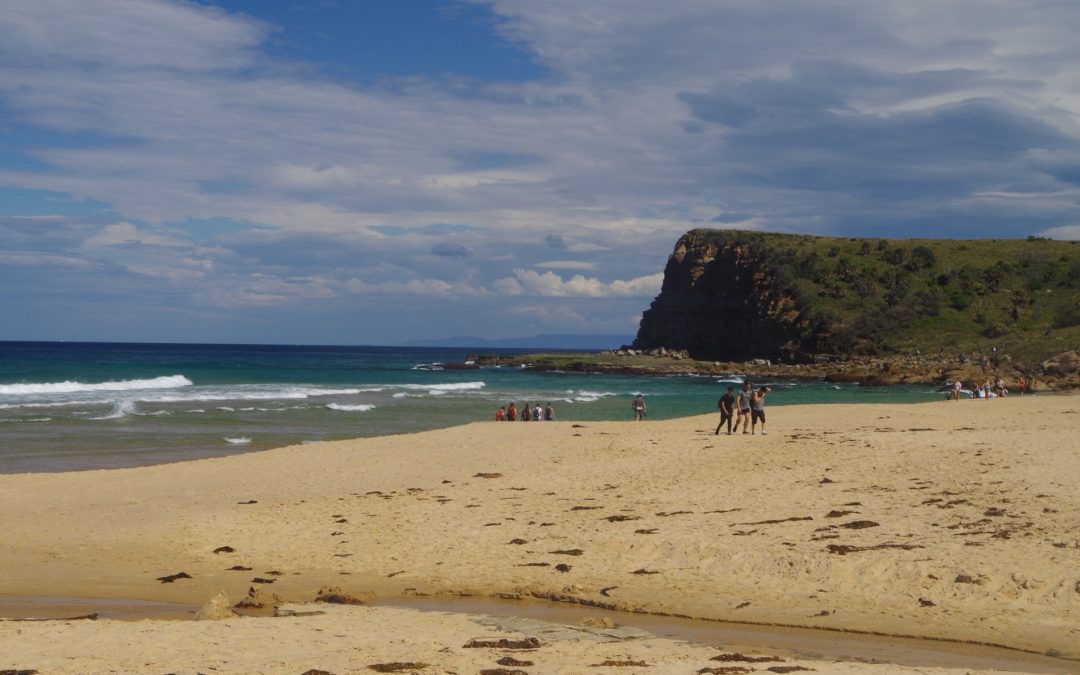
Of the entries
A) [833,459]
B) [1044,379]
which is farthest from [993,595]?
[1044,379]

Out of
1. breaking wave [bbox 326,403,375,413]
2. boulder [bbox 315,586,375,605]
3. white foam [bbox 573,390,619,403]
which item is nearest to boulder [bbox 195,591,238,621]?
boulder [bbox 315,586,375,605]

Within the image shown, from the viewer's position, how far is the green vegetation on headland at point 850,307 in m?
81.3

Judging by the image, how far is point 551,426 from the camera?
30266 mm

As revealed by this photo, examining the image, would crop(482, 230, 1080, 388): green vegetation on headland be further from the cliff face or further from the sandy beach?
the sandy beach

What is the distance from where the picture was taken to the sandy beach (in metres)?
8.80

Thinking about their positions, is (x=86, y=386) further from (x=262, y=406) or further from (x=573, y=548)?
(x=573, y=548)

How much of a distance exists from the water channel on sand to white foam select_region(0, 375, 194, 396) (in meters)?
50.2

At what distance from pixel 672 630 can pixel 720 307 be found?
9850cm

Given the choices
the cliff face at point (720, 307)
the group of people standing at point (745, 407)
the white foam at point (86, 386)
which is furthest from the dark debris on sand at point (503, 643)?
the cliff face at point (720, 307)

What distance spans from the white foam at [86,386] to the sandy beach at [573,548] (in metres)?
41.5

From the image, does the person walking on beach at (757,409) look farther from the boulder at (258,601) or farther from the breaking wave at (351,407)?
the breaking wave at (351,407)

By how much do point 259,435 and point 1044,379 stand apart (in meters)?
43.3

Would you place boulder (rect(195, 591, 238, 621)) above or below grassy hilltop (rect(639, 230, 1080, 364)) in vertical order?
below

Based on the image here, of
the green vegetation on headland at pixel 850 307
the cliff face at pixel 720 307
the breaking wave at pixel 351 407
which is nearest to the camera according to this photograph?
the breaking wave at pixel 351 407
